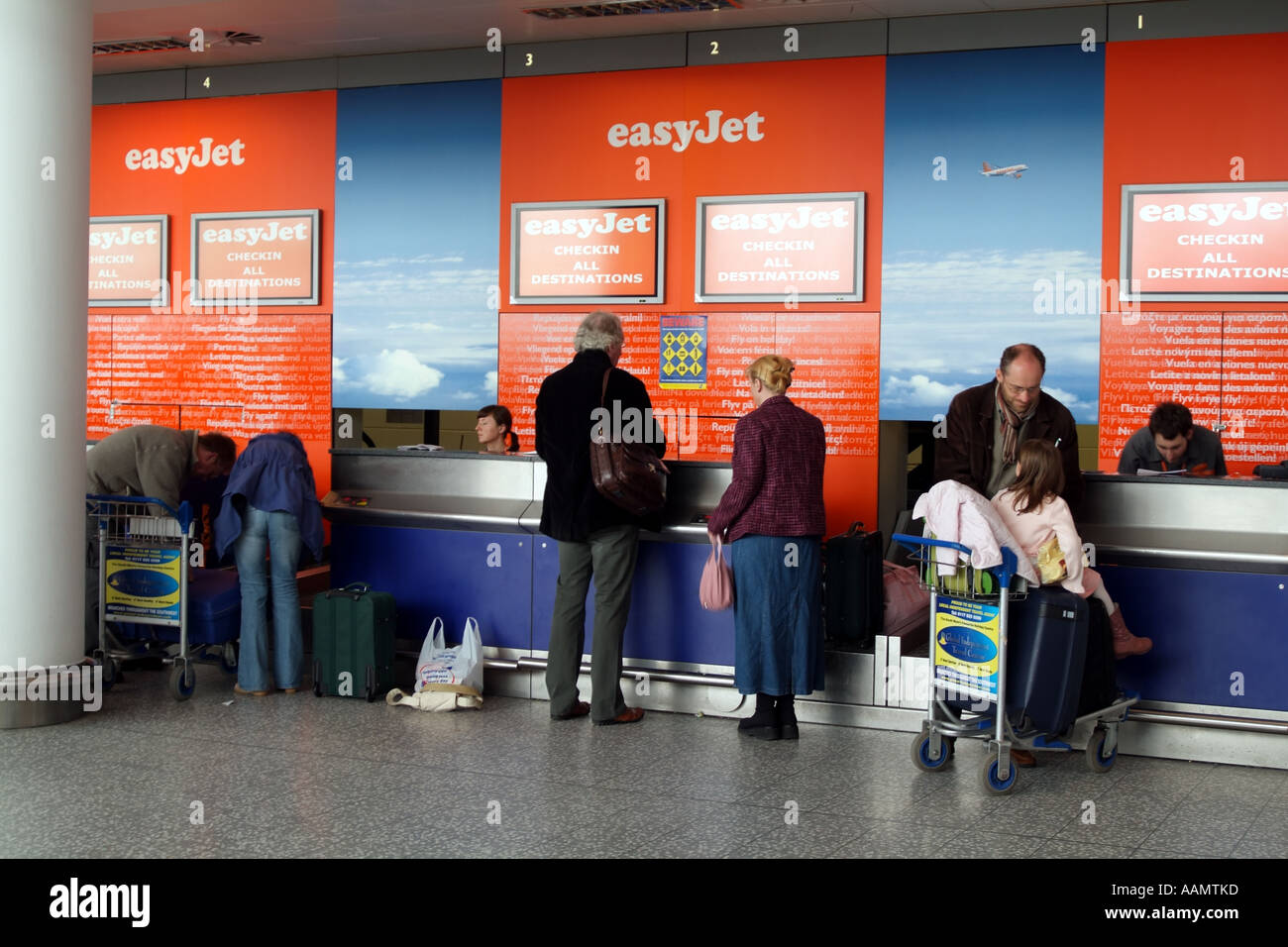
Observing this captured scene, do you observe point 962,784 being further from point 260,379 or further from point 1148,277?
point 260,379

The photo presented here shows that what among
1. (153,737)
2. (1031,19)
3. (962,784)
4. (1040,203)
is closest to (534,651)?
(153,737)

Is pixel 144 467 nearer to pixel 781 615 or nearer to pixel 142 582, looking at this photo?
pixel 142 582

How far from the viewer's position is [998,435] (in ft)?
17.0

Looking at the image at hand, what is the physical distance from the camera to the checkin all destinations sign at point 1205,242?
6.57m

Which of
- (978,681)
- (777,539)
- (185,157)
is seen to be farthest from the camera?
(185,157)

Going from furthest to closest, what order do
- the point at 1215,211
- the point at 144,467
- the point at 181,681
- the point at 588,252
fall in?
the point at 588,252, the point at 1215,211, the point at 144,467, the point at 181,681

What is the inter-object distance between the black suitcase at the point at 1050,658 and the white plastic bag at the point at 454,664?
2.34 m

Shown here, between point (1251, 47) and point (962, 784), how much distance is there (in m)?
4.08

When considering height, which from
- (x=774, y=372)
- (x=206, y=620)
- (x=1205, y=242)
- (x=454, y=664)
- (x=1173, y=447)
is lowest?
(x=454, y=664)

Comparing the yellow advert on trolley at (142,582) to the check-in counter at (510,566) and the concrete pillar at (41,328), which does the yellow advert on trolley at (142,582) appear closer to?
the concrete pillar at (41,328)

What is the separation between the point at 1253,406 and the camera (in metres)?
6.65

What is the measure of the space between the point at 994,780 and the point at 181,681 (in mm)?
3373

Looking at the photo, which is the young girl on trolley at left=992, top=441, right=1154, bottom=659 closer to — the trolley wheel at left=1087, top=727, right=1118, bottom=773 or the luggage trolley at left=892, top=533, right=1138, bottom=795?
the luggage trolley at left=892, top=533, right=1138, bottom=795

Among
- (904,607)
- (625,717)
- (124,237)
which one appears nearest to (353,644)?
(625,717)
